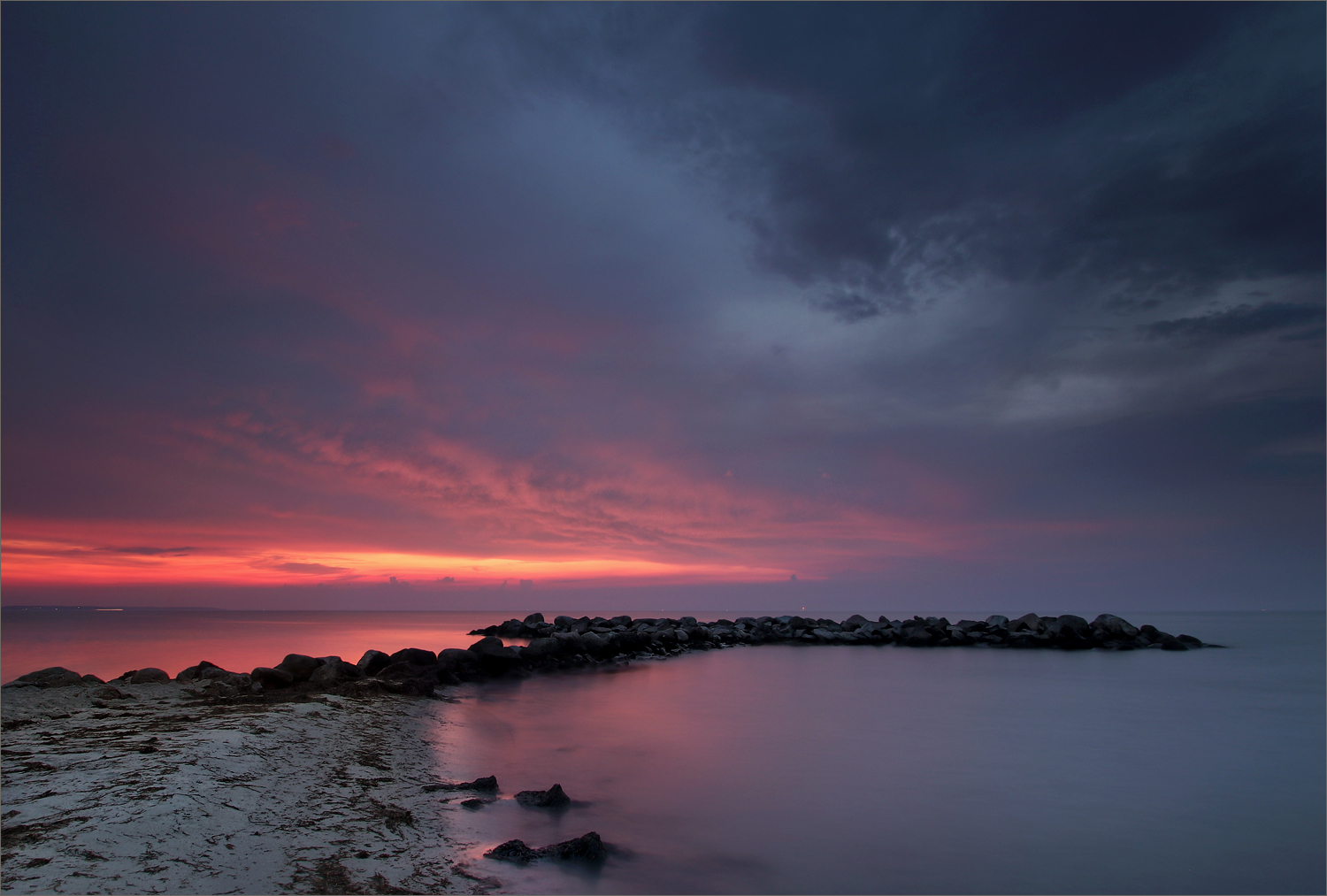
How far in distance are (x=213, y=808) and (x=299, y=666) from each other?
21.0 feet

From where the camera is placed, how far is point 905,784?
664 centimetres

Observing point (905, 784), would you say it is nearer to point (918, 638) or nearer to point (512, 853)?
point (512, 853)

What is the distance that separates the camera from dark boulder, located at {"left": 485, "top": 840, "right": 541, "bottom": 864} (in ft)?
13.3

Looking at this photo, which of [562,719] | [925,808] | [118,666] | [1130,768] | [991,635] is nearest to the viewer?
[925,808]

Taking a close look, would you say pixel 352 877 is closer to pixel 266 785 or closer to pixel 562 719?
pixel 266 785

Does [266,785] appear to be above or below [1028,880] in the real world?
above

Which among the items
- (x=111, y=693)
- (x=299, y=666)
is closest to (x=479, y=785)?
(x=111, y=693)

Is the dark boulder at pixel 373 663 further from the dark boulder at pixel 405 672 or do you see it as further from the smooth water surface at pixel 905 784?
the smooth water surface at pixel 905 784

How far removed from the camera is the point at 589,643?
57.8ft

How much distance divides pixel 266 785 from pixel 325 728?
2.16 m

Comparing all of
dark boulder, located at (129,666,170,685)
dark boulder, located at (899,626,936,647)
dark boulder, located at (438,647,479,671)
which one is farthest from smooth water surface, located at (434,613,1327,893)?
dark boulder, located at (899,626,936,647)

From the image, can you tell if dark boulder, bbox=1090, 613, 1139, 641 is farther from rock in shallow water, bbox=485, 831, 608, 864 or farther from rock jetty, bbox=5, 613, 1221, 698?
rock in shallow water, bbox=485, 831, 608, 864

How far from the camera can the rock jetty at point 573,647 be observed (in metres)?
9.00

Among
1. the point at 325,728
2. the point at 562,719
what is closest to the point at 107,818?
the point at 325,728
